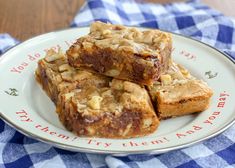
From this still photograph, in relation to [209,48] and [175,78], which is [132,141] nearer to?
[175,78]

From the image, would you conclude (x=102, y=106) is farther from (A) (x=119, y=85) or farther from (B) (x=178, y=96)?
(B) (x=178, y=96)

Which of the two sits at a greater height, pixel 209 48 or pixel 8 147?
pixel 209 48

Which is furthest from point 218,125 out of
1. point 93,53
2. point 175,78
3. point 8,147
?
point 8,147

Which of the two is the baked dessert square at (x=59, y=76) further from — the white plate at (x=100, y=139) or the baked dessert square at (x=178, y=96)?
the baked dessert square at (x=178, y=96)

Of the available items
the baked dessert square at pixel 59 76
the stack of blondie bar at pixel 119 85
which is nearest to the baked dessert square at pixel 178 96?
the stack of blondie bar at pixel 119 85

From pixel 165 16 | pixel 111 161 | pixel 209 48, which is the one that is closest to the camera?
pixel 111 161

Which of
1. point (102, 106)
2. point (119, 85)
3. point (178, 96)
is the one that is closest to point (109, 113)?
point (102, 106)
